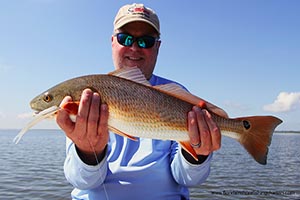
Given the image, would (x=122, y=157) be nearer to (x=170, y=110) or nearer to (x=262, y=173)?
(x=170, y=110)

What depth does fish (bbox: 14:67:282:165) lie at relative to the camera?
8.94 ft

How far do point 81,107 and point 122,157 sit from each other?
897 millimetres

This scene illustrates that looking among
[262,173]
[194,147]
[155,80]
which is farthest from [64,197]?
[262,173]

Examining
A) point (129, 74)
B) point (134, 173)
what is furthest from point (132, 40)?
point (134, 173)

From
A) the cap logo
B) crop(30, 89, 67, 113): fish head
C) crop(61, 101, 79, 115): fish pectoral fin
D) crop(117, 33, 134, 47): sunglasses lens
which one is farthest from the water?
crop(61, 101, 79, 115): fish pectoral fin

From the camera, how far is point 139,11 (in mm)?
3775

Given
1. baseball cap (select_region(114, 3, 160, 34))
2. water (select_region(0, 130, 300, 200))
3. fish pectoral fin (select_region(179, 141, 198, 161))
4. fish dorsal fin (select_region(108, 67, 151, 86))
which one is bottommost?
water (select_region(0, 130, 300, 200))

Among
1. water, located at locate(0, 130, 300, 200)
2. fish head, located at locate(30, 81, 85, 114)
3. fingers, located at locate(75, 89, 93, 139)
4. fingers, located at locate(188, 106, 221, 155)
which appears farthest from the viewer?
water, located at locate(0, 130, 300, 200)

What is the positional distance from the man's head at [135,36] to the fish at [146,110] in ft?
3.09

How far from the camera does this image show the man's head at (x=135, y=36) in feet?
12.3

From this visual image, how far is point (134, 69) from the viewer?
9.50 feet

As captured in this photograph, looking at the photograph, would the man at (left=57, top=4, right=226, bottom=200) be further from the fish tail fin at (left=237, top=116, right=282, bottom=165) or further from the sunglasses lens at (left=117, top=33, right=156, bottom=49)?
the fish tail fin at (left=237, top=116, right=282, bottom=165)

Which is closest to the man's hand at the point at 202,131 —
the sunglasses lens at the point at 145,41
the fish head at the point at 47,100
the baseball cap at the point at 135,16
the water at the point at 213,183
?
the fish head at the point at 47,100

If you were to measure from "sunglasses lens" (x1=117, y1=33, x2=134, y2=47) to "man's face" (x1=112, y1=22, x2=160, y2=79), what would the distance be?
0.04m
